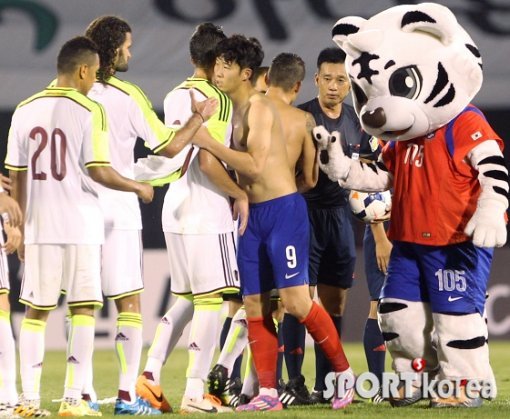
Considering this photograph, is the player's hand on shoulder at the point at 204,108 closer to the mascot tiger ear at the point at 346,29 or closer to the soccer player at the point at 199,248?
the soccer player at the point at 199,248

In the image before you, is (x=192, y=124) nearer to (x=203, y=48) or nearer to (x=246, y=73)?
(x=246, y=73)

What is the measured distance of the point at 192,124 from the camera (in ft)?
20.2

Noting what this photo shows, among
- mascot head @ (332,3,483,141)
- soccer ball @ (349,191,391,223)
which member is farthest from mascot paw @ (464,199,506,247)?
soccer ball @ (349,191,391,223)

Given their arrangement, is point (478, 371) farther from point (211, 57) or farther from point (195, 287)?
point (211, 57)

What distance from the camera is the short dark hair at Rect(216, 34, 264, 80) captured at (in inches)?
251

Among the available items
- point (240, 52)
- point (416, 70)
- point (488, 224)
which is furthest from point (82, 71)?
point (488, 224)

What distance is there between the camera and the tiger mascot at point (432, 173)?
6145mm

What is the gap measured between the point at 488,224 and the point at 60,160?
192cm

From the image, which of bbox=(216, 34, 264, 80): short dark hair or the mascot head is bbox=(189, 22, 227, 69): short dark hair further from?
the mascot head

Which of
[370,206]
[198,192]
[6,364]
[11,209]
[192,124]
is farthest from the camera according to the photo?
[370,206]

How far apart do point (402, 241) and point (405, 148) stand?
44 cm

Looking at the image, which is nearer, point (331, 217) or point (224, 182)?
point (224, 182)

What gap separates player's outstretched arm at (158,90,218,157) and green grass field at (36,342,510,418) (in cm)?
124

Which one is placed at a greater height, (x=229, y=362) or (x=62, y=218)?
(x=62, y=218)
